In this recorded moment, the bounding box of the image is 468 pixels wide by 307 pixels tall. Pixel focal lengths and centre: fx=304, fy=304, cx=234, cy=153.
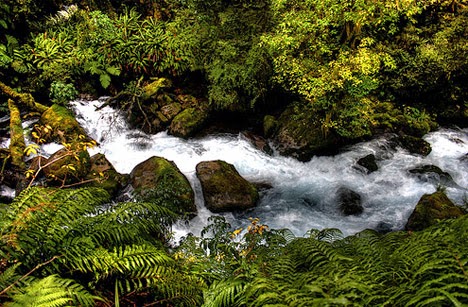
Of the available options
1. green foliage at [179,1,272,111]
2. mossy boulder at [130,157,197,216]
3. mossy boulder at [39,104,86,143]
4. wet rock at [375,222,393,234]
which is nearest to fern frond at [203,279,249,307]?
mossy boulder at [130,157,197,216]

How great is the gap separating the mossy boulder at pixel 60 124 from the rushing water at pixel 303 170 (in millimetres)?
528

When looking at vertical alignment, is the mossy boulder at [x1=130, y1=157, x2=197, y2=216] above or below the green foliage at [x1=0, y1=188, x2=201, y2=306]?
below

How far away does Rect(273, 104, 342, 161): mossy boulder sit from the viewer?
10.4 meters

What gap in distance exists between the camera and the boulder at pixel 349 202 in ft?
27.0

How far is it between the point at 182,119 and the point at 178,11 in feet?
16.9

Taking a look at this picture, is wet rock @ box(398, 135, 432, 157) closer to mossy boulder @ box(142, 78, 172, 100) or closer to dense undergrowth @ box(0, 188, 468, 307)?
dense undergrowth @ box(0, 188, 468, 307)

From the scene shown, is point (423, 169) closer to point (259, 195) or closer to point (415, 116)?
point (415, 116)

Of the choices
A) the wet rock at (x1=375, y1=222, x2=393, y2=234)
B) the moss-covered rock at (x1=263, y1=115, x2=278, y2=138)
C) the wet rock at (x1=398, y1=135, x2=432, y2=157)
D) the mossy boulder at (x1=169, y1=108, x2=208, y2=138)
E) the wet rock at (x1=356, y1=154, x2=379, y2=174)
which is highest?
the mossy boulder at (x1=169, y1=108, x2=208, y2=138)

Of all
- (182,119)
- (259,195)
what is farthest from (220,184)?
(182,119)

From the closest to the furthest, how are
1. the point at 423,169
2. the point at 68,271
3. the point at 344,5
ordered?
the point at 68,271, the point at 344,5, the point at 423,169

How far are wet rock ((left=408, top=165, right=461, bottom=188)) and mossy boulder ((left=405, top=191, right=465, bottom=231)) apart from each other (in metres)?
2.06

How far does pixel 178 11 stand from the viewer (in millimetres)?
12977

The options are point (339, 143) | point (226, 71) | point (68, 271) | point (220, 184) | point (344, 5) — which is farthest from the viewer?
point (226, 71)

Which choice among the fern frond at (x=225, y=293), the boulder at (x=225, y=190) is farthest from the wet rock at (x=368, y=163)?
the fern frond at (x=225, y=293)
